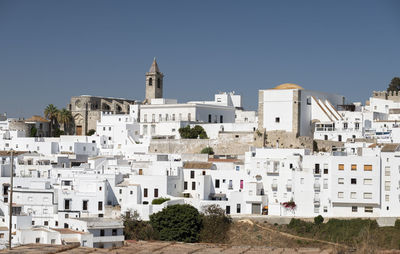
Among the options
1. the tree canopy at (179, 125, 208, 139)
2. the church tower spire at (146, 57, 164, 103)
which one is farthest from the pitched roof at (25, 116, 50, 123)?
the tree canopy at (179, 125, 208, 139)

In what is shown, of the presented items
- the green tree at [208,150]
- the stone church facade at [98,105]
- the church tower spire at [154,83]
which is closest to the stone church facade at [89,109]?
the stone church facade at [98,105]

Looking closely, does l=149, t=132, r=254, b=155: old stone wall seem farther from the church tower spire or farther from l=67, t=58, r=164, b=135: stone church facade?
the church tower spire

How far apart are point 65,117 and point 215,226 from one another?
106ft

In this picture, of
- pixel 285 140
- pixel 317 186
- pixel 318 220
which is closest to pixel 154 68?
pixel 285 140

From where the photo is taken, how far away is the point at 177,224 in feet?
117

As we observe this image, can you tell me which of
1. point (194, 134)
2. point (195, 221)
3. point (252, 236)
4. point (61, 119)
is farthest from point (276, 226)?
point (61, 119)

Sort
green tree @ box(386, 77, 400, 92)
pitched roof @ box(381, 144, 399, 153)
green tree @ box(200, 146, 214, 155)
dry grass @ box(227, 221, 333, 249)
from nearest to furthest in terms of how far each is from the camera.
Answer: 1. dry grass @ box(227, 221, 333, 249)
2. pitched roof @ box(381, 144, 399, 153)
3. green tree @ box(200, 146, 214, 155)
4. green tree @ box(386, 77, 400, 92)

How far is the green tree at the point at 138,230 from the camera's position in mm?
35219

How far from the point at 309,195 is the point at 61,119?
1314 inches

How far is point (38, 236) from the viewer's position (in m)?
33.2

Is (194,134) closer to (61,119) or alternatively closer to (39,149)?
(39,149)

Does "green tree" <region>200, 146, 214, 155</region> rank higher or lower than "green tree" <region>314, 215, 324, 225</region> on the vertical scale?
higher

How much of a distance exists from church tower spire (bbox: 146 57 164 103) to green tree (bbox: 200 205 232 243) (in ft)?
106

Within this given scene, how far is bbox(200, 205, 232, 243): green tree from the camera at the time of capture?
35.9 meters
